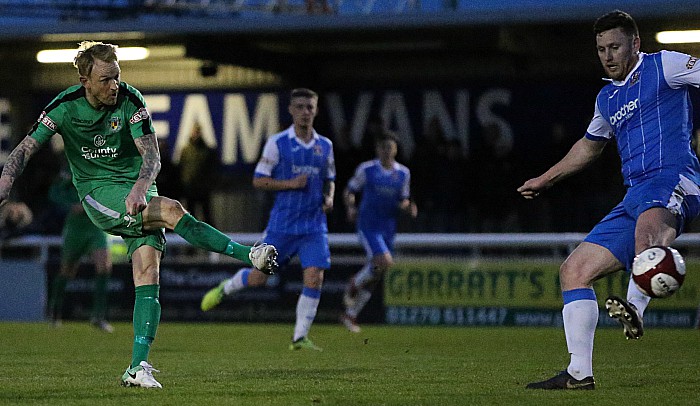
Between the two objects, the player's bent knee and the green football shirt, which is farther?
the green football shirt

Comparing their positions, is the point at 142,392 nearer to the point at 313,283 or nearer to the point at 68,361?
the point at 68,361

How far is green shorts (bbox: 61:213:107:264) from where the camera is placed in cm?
1658

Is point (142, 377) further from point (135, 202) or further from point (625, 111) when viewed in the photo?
point (625, 111)

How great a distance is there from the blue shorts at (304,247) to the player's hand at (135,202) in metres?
4.97

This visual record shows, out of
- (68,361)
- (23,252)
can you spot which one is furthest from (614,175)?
(68,361)

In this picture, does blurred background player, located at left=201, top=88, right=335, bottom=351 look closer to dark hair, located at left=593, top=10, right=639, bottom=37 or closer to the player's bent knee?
the player's bent knee

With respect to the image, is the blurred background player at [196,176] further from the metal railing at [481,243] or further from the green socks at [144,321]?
the green socks at [144,321]

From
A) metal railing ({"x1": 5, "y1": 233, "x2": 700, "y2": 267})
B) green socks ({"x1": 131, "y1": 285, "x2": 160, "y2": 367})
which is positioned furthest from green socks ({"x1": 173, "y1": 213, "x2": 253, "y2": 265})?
metal railing ({"x1": 5, "y1": 233, "x2": 700, "y2": 267})

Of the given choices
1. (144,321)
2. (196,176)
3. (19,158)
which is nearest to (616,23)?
(144,321)

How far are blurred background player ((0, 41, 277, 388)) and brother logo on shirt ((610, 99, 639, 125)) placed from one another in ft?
7.09

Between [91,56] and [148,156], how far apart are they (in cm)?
68

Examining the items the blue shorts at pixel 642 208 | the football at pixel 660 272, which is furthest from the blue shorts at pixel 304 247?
the football at pixel 660 272

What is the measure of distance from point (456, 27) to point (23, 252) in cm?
740

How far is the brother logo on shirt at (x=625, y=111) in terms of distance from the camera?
7.98 metres
